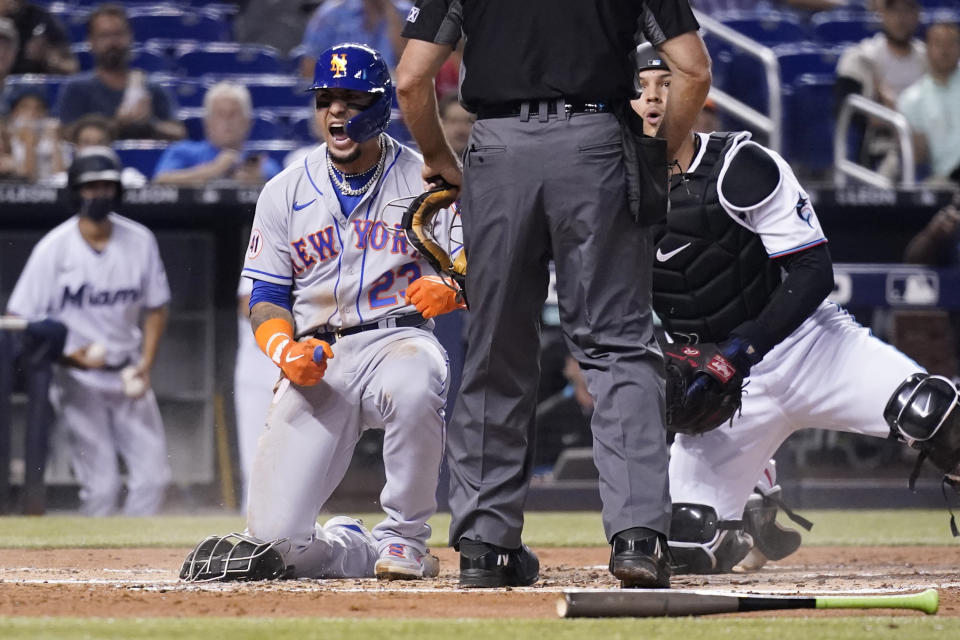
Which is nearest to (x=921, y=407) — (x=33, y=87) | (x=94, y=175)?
(x=94, y=175)

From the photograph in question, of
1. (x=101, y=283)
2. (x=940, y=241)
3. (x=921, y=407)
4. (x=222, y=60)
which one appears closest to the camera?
(x=921, y=407)

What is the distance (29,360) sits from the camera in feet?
24.1

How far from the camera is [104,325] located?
7.62 meters

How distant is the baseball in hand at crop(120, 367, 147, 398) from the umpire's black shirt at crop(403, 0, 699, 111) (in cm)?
437

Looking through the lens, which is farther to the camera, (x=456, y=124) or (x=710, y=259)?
(x=456, y=124)

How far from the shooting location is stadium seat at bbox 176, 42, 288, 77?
9.67 metres

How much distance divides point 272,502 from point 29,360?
12.5 feet

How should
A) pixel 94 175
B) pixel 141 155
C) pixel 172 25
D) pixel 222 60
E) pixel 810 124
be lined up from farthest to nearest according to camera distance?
pixel 172 25 < pixel 222 60 < pixel 810 124 < pixel 141 155 < pixel 94 175

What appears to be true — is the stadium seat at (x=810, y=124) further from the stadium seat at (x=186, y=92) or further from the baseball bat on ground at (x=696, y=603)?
the baseball bat on ground at (x=696, y=603)

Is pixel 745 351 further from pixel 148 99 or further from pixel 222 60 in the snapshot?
pixel 222 60

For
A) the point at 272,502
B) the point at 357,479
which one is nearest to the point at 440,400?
the point at 272,502

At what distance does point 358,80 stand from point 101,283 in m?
3.92

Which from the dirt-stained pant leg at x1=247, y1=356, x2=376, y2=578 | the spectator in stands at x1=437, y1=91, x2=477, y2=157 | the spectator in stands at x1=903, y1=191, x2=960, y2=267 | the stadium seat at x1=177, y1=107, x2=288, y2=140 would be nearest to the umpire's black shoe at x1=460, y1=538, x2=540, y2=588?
the dirt-stained pant leg at x1=247, y1=356, x2=376, y2=578

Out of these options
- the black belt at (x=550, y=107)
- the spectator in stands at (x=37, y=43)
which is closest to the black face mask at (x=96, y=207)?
the spectator in stands at (x=37, y=43)
